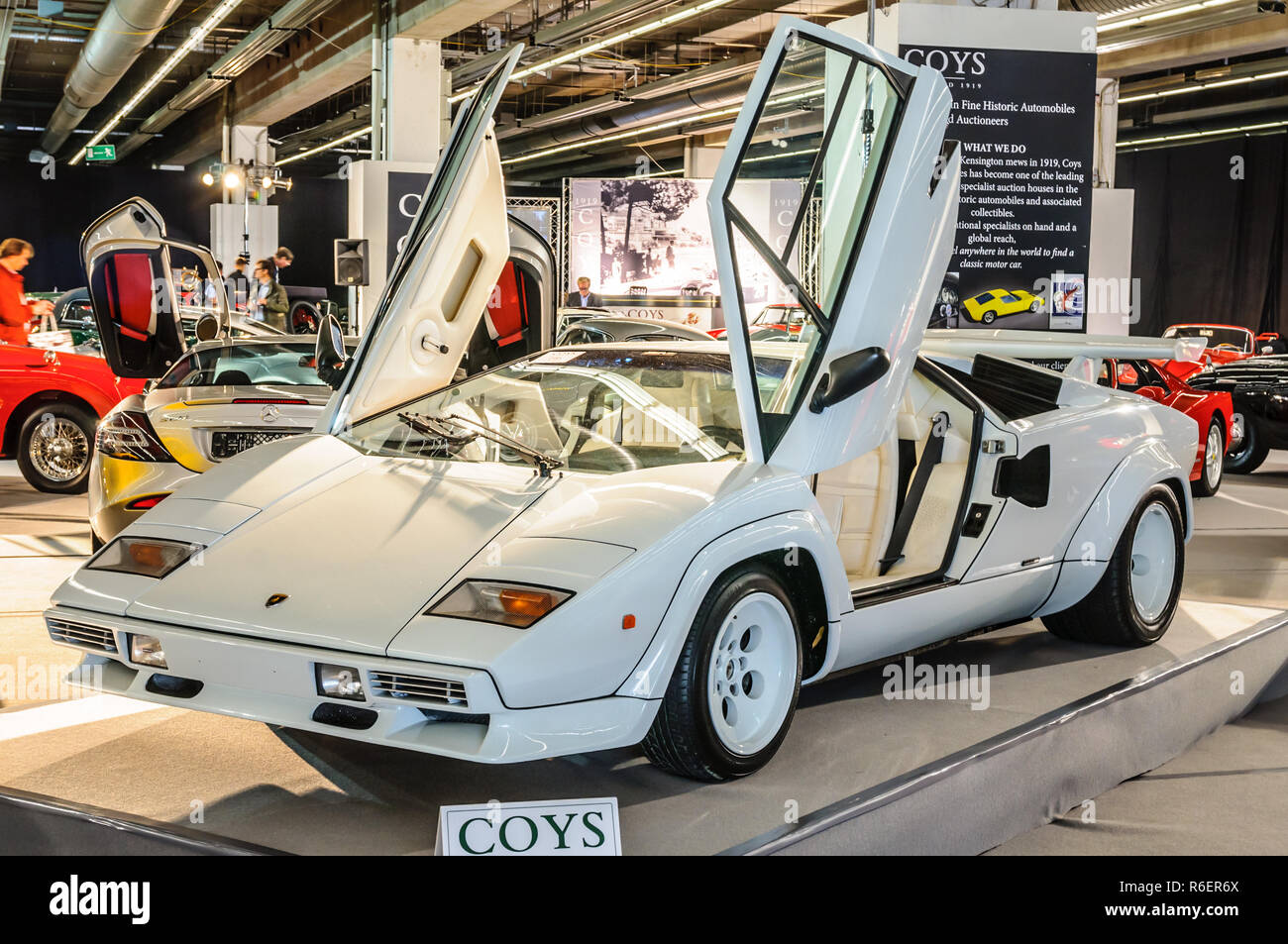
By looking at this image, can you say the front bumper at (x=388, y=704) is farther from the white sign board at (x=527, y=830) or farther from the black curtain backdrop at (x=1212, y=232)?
the black curtain backdrop at (x=1212, y=232)

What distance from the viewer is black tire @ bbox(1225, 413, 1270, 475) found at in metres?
11.5

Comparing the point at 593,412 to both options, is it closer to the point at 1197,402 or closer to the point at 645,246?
the point at 1197,402

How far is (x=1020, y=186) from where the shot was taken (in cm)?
732

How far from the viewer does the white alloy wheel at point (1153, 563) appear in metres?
4.73

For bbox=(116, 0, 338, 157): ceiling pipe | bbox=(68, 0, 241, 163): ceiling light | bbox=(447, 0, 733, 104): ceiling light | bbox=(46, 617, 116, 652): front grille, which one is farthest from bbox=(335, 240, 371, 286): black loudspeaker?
bbox=(46, 617, 116, 652): front grille

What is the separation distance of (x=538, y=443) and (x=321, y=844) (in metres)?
1.34

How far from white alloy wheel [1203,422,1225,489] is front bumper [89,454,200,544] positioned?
755 cm

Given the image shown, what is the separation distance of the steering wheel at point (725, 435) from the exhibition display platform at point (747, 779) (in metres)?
0.83

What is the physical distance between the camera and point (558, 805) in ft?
8.16

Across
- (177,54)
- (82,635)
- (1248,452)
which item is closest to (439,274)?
(82,635)

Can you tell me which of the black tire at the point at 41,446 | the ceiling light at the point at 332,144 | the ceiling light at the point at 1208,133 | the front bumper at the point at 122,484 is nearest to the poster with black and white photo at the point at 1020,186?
the front bumper at the point at 122,484
